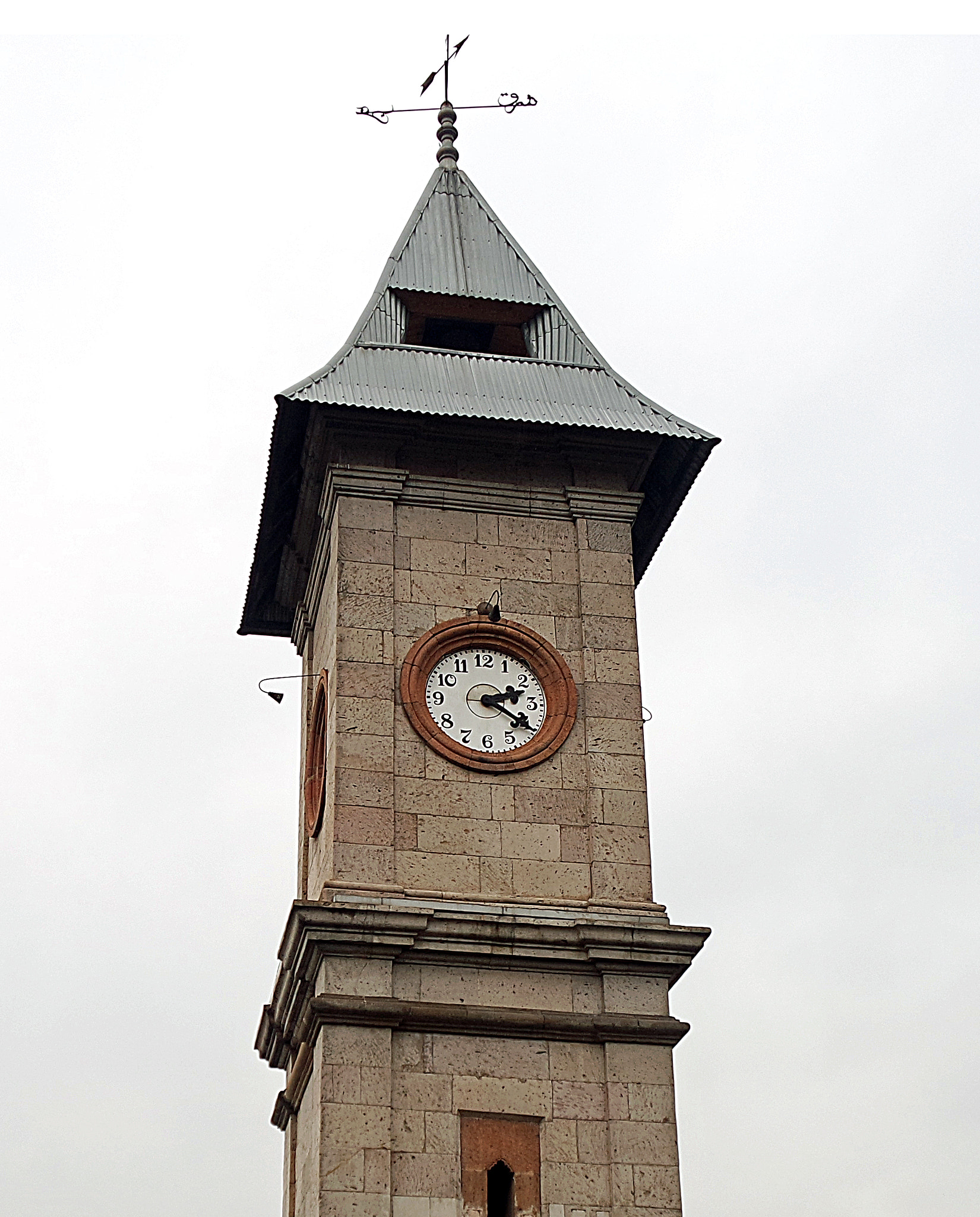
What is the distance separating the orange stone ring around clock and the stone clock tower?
0.04 metres

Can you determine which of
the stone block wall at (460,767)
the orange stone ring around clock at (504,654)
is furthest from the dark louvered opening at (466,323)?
the orange stone ring around clock at (504,654)

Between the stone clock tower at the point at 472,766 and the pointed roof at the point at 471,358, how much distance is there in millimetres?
60

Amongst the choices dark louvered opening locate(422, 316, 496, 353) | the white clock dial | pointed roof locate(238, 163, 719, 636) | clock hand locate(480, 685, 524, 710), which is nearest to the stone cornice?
the white clock dial

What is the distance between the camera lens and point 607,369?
3131 cm

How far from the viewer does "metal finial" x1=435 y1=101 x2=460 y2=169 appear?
114 feet

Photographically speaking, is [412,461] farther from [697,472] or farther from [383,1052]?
[383,1052]

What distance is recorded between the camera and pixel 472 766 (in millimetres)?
27391

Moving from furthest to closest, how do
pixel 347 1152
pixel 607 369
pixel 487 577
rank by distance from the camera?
pixel 607 369
pixel 487 577
pixel 347 1152

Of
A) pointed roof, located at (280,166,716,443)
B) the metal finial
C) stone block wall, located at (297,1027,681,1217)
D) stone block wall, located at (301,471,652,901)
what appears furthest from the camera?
the metal finial

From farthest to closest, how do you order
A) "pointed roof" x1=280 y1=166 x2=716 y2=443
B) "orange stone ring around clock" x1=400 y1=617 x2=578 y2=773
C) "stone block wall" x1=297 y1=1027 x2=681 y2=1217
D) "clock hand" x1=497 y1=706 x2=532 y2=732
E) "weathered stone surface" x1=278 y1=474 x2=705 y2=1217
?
"pointed roof" x1=280 y1=166 x2=716 y2=443
"clock hand" x1=497 y1=706 x2=532 y2=732
"orange stone ring around clock" x1=400 y1=617 x2=578 y2=773
"weathered stone surface" x1=278 y1=474 x2=705 y2=1217
"stone block wall" x1=297 y1=1027 x2=681 y2=1217

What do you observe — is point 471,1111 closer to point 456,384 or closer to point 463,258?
point 456,384

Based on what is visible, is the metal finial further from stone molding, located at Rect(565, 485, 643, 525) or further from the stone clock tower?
Result: stone molding, located at Rect(565, 485, 643, 525)

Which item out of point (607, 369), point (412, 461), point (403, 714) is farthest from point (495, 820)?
point (607, 369)

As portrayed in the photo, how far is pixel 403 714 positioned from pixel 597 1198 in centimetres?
686
